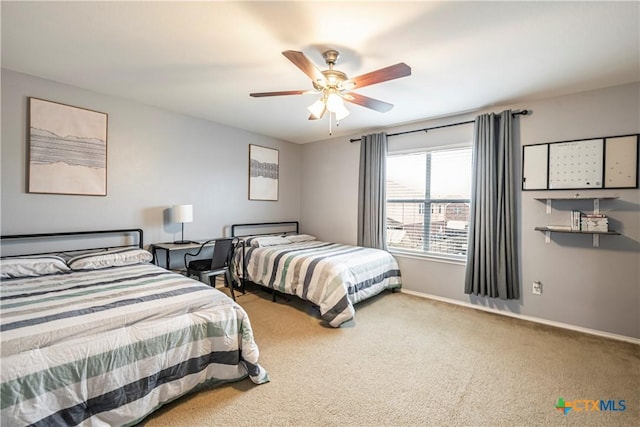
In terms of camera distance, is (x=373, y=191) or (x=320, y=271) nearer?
(x=320, y=271)

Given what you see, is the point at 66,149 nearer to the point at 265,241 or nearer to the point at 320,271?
the point at 265,241

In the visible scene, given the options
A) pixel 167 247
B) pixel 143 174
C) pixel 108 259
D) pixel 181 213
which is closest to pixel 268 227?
pixel 181 213

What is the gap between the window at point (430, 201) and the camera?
3.91m

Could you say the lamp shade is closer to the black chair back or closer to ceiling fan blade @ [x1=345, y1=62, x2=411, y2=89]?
the black chair back

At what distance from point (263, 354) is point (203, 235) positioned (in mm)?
2383

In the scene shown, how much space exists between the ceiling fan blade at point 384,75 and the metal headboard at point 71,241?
3148mm

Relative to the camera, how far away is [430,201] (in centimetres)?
418

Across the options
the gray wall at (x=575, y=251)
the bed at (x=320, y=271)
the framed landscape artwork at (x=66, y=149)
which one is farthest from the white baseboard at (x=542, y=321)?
the framed landscape artwork at (x=66, y=149)

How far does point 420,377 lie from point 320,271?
4.85 feet

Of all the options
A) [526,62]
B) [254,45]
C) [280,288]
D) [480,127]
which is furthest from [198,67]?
[480,127]

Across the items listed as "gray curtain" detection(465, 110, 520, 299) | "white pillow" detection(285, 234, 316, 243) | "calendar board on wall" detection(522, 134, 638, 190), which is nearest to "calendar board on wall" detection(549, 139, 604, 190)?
"calendar board on wall" detection(522, 134, 638, 190)

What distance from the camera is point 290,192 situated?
5.70 metres

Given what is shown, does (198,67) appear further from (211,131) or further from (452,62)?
(452,62)

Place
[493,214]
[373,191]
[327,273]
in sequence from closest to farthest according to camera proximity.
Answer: [327,273], [493,214], [373,191]
